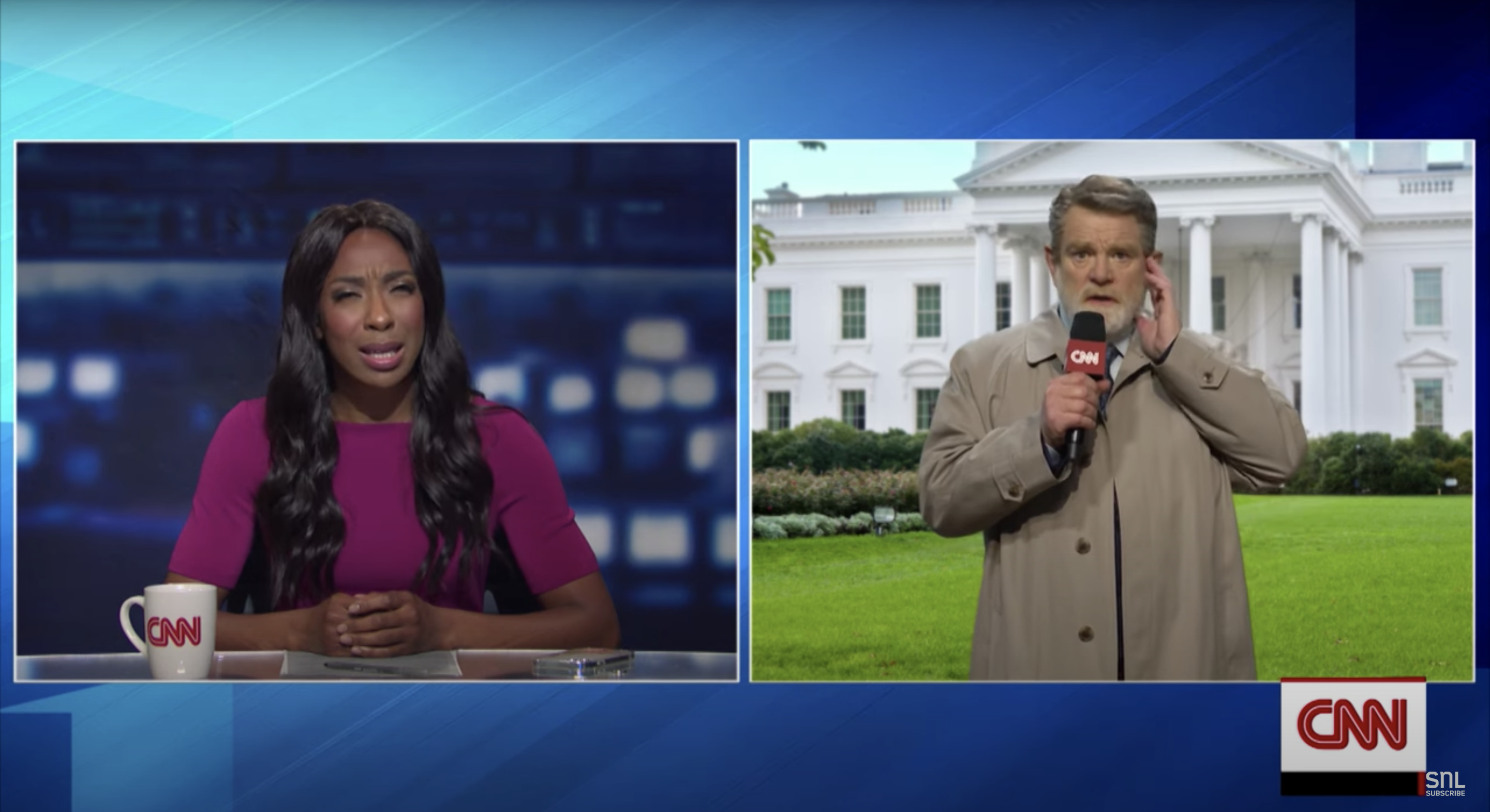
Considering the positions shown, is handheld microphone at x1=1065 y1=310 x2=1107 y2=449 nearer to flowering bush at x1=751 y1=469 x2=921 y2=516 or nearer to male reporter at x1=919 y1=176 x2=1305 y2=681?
male reporter at x1=919 y1=176 x2=1305 y2=681

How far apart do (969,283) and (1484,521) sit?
1.68 m

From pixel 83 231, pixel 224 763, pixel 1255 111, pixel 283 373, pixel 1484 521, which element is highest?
pixel 1255 111

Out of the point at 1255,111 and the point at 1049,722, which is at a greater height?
the point at 1255,111

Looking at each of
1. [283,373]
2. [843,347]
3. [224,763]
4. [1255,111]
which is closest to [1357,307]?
[1255,111]

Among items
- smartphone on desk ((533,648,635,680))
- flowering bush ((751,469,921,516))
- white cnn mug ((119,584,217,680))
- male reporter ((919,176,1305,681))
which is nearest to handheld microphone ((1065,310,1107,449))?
male reporter ((919,176,1305,681))

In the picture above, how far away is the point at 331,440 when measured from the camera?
494 cm

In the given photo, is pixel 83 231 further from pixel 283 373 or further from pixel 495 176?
pixel 495 176

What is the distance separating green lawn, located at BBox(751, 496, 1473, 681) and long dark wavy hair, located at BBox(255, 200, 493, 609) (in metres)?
0.90

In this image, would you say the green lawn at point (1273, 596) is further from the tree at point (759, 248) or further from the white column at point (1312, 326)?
the tree at point (759, 248)

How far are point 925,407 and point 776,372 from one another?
45cm

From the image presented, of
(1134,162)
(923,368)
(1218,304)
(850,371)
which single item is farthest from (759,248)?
(1218,304)

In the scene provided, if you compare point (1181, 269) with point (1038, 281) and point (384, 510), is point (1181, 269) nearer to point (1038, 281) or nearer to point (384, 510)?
point (1038, 281)

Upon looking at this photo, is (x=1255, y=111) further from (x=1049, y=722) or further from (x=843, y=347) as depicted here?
(x=1049, y=722)

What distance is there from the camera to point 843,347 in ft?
16.5
